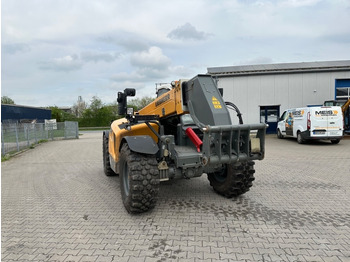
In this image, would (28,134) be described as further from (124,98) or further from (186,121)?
(186,121)

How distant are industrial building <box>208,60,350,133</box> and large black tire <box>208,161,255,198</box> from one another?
13653 millimetres

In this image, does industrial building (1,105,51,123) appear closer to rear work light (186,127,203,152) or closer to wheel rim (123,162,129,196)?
wheel rim (123,162,129,196)

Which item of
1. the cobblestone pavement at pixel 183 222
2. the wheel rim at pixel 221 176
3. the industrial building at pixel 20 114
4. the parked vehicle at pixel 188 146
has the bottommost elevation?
the cobblestone pavement at pixel 183 222

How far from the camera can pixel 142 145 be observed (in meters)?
4.16

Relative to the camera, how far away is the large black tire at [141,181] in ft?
13.0

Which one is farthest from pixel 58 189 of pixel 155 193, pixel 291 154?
pixel 291 154

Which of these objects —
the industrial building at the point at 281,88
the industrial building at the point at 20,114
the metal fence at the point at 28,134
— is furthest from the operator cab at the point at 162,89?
the industrial building at the point at 20,114

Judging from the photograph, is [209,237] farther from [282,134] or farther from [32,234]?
[282,134]

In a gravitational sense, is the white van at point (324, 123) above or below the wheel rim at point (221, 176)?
above

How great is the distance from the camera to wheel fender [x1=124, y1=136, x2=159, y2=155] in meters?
4.05

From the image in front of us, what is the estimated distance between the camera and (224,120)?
4.02 meters

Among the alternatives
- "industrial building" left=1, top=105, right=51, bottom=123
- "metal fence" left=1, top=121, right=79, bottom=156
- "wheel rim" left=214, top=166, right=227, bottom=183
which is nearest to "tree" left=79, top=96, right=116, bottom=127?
"industrial building" left=1, top=105, right=51, bottom=123

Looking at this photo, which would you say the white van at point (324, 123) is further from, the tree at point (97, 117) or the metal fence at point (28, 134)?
the tree at point (97, 117)

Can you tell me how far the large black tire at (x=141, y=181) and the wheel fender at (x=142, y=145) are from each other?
0.41 ft
